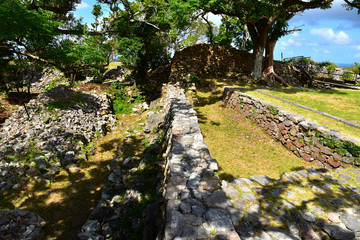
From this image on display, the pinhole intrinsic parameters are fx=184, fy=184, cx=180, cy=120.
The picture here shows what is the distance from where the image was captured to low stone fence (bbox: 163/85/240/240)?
2.42 metres

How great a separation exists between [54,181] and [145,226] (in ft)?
16.9

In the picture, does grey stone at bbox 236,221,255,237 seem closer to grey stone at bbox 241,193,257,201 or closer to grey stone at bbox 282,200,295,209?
grey stone at bbox 241,193,257,201

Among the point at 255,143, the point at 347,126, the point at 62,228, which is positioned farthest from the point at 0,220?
the point at 347,126

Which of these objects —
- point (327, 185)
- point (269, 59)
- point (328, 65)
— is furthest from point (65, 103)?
point (328, 65)

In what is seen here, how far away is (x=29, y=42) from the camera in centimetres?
901

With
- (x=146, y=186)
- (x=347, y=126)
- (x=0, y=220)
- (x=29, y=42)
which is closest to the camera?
(x=0, y=220)

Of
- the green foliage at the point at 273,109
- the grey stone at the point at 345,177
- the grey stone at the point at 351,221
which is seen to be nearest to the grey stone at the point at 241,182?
the grey stone at the point at 351,221

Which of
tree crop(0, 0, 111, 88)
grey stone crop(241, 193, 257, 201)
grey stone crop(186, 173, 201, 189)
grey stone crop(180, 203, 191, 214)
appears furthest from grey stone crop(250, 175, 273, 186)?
tree crop(0, 0, 111, 88)

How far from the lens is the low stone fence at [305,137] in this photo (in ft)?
18.6

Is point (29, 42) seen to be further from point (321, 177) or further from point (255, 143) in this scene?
point (321, 177)

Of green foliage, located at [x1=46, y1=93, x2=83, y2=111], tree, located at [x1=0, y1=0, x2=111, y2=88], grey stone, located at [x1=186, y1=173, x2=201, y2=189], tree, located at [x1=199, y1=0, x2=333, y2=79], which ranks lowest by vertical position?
grey stone, located at [x1=186, y1=173, x2=201, y2=189]

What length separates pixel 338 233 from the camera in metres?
3.22

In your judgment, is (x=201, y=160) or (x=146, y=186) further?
(x=146, y=186)

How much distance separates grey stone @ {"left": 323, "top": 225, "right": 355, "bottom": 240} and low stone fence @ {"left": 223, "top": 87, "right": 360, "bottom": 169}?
10.3 feet
